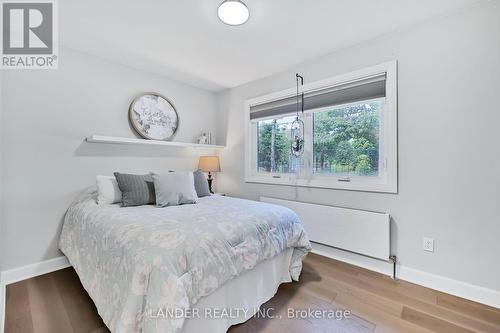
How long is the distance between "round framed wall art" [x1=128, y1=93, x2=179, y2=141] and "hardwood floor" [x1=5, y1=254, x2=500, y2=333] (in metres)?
1.84

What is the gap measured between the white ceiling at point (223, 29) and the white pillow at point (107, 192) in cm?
147

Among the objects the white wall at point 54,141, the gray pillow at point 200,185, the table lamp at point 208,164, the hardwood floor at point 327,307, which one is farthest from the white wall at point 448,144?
the white wall at point 54,141

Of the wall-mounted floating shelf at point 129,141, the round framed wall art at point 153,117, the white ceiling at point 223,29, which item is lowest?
the wall-mounted floating shelf at point 129,141

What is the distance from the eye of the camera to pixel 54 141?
2334 millimetres

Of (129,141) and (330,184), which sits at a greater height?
(129,141)

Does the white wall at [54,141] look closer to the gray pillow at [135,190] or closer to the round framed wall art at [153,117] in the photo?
the round framed wall art at [153,117]

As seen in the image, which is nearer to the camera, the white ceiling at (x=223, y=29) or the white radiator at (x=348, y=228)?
the white ceiling at (x=223, y=29)

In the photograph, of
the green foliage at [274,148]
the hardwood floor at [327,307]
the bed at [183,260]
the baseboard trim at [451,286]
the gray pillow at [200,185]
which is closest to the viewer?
the bed at [183,260]

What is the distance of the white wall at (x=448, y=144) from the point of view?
1.77 meters

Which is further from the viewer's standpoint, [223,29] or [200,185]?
[200,185]

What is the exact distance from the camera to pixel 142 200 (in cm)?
223

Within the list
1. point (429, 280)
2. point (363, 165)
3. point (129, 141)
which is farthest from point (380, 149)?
point (129, 141)

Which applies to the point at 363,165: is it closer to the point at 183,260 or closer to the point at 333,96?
the point at 333,96

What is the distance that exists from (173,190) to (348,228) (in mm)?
1921
